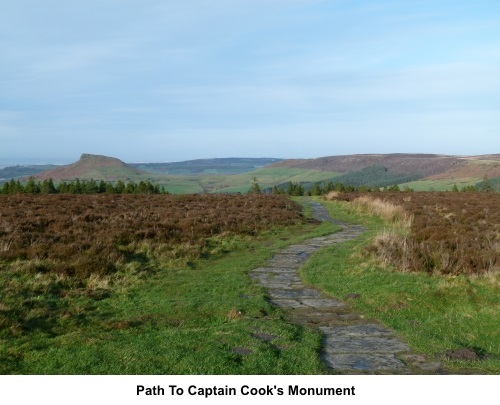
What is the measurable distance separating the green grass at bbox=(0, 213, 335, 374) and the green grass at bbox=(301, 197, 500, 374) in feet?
5.33

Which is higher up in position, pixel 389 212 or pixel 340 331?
pixel 389 212

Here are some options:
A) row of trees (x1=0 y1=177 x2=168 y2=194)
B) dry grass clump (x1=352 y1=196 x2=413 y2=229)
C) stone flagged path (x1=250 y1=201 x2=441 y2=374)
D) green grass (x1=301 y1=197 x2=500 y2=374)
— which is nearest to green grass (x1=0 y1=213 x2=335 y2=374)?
stone flagged path (x1=250 y1=201 x2=441 y2=374)

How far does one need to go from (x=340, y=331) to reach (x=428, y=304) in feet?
8.00

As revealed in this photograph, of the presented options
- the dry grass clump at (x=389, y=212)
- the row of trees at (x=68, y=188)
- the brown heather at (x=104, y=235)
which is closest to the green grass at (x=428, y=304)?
the brown heather at (x=104, y=235)

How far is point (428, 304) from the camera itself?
9391 mm

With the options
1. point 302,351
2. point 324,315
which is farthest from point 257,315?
point 302,351

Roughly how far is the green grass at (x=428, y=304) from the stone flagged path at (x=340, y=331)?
0.96 ft

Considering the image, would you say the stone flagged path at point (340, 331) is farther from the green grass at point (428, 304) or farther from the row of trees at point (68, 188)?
the row of trees at point (68, 188)

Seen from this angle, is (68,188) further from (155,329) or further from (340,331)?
(340,331)

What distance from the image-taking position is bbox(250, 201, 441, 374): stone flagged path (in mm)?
6309

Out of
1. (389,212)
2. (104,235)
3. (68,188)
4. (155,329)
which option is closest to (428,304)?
(155,329)

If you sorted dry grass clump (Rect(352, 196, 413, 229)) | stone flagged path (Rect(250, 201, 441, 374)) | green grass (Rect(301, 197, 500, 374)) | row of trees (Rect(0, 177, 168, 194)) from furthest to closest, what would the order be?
1. row of trees (Rect(0, 177, 168, 194))
2. dry grass clump (Rect(352, 196, 413, 229))
3. green grass (Rect(301, 197, 500, 374))
4. stone flagged path (Rect(250, 201, 441, 374))

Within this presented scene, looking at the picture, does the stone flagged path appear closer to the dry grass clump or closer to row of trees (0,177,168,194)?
the dry grass clump

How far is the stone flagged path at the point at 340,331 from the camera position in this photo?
20.7ft
